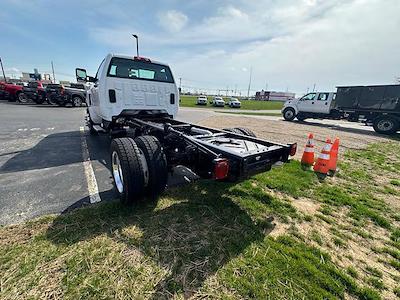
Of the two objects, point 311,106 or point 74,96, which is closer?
point 311,106

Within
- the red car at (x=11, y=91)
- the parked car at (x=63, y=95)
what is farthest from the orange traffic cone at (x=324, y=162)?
the red car at (x=11, y=91)

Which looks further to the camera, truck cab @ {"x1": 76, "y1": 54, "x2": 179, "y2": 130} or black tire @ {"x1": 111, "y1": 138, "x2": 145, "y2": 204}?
truck cab @ {"x1": 76, "y1": 54, "x2": 179, "y2": 130}

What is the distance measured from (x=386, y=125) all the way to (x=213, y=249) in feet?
49.2

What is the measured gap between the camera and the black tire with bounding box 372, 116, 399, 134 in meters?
12.2

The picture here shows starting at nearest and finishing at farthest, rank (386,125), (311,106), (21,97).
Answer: (386,125), (311,106), (21,97)

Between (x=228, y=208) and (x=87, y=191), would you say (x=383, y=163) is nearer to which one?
(x=228, y=208)

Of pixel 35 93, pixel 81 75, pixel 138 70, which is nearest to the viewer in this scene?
pixel 138 70

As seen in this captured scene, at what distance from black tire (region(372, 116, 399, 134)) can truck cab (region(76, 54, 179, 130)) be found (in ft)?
43.1

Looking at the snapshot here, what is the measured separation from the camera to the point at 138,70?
541cm

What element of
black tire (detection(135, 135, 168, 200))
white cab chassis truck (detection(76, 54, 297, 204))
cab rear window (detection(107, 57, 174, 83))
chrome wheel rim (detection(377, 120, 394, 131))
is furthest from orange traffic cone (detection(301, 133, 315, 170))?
chrome wheel rim (detection(377, 120, 394, 131))

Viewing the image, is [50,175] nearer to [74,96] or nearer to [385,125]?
[385,125]

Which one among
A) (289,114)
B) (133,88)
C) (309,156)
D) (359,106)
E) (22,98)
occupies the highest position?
(133,88)

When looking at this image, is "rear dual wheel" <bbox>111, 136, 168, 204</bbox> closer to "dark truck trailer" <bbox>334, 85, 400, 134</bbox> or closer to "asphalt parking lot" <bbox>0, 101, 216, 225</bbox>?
"asphalt parking lot" <bbox>0, 101, 216, 225</bbox>

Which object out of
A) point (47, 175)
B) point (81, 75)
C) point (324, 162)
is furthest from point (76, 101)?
point (324, 162)
